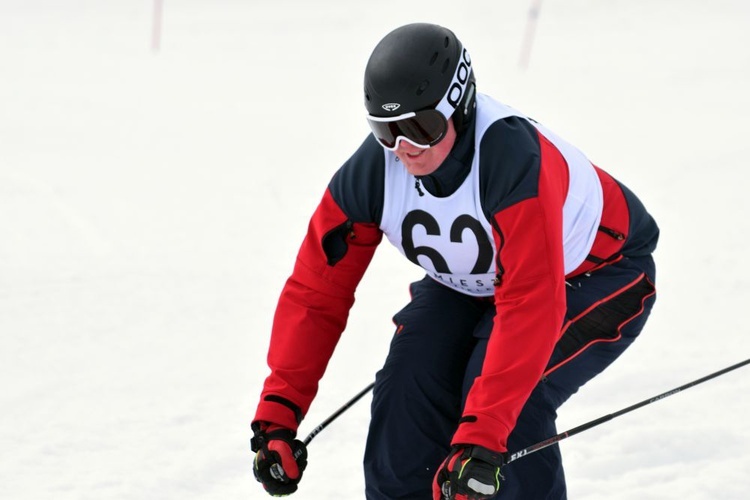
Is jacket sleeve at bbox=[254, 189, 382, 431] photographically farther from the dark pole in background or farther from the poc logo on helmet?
the dark pole in background

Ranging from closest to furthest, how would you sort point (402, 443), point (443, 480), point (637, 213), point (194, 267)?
1. point (443, 480)
2. point (402, 443)
3. point (637, 213)
4. point (194, 267)

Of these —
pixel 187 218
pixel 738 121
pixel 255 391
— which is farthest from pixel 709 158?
pixel 255 391

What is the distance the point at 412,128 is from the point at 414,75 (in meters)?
0.14

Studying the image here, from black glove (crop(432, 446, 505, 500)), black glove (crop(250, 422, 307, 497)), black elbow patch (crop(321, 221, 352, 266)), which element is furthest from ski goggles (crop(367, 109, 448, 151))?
black glove (crop(250, 422, 307, 497))

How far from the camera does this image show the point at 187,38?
11.1 metres

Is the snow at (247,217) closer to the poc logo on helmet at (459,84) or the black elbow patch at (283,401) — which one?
the black elbow patch at (283,401)

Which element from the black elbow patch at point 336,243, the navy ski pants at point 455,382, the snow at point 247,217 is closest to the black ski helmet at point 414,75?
the black elbow patch at point 336,243

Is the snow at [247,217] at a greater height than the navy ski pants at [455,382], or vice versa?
the navy ski pants at [455,382]

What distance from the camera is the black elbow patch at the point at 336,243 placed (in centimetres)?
291

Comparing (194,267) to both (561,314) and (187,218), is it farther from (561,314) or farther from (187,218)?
(561,314)

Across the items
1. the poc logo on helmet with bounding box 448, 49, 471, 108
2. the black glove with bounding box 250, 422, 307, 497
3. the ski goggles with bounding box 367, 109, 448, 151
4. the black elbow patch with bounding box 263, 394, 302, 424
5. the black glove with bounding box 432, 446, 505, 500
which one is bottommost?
the black glove with bounding box 250, 422, 307, 497

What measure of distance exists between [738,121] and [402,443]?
21.5 ft

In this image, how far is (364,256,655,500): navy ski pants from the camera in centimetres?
279

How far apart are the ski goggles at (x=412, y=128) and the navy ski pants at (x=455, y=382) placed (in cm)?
61
